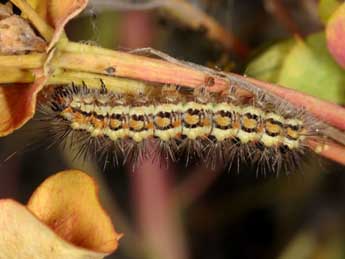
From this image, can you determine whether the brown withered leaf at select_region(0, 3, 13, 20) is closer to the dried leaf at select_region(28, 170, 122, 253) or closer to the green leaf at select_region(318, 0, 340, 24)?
the dried leaf at select_region(28, 170, 122, 253)

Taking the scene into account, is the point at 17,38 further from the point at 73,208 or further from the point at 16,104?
the point at 73,208

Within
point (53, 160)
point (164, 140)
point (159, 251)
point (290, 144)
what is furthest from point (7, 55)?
point (53, 160)

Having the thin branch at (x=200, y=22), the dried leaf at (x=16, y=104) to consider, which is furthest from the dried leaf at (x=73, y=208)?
the thin branch at (x=200, y=22)

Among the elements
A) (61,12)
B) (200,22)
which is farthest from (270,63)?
(61,12)

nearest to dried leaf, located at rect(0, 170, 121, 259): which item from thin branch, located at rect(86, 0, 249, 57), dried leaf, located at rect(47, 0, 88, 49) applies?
dried leaf, located at rect(47, 0, 88, 49)

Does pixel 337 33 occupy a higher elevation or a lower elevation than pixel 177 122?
higher

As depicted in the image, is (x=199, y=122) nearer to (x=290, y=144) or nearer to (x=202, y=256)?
(x=290, y=144)

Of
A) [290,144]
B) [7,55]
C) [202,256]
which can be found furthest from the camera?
[202,256]

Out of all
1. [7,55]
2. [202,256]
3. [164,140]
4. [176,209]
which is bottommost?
[202,256]
